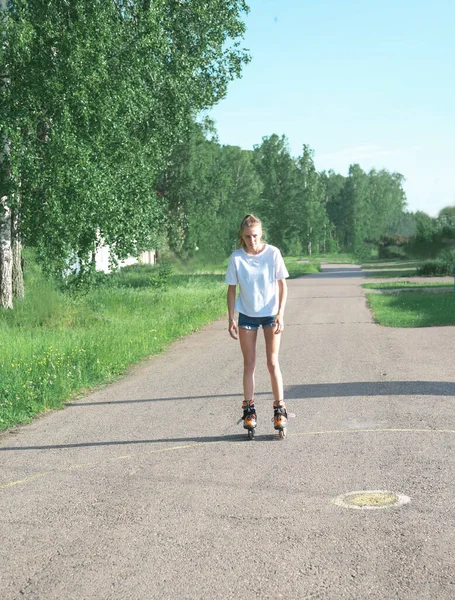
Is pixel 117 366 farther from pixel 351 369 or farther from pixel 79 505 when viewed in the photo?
pixel 79 505

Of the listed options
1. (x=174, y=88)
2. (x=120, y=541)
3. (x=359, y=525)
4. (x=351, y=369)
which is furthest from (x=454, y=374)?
(x=174, y=88)

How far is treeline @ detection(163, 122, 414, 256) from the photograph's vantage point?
52.2 metres

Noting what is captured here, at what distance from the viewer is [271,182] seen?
98812 millimetres

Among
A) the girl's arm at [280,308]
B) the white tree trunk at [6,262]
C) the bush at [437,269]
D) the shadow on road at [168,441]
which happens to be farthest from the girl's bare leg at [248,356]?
the bush at [437,269]

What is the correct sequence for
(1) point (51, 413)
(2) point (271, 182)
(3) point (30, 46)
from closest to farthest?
(1) point (51, 413)
(3) point (30, 46)
(2) point (271, 182)

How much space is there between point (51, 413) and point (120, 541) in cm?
469

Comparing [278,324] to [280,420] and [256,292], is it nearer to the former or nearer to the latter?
→ [256,292]

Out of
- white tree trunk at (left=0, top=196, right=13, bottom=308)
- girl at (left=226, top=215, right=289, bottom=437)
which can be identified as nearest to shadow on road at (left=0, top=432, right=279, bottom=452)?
girl at (left=226, top=215, right=289, bottom=437)

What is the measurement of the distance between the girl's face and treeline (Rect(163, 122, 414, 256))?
1767cm

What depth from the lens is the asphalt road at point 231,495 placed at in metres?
4.16

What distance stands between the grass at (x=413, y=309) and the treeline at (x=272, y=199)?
7878mm

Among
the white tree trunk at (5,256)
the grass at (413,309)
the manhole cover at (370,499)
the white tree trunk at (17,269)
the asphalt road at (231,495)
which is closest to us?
the asphalt road at (231,495)

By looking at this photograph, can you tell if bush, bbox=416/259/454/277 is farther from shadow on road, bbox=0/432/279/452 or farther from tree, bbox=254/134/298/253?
tree, bbox=254/134/298/253

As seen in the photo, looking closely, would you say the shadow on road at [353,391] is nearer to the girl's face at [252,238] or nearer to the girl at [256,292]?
A: the girl at [256,292]
